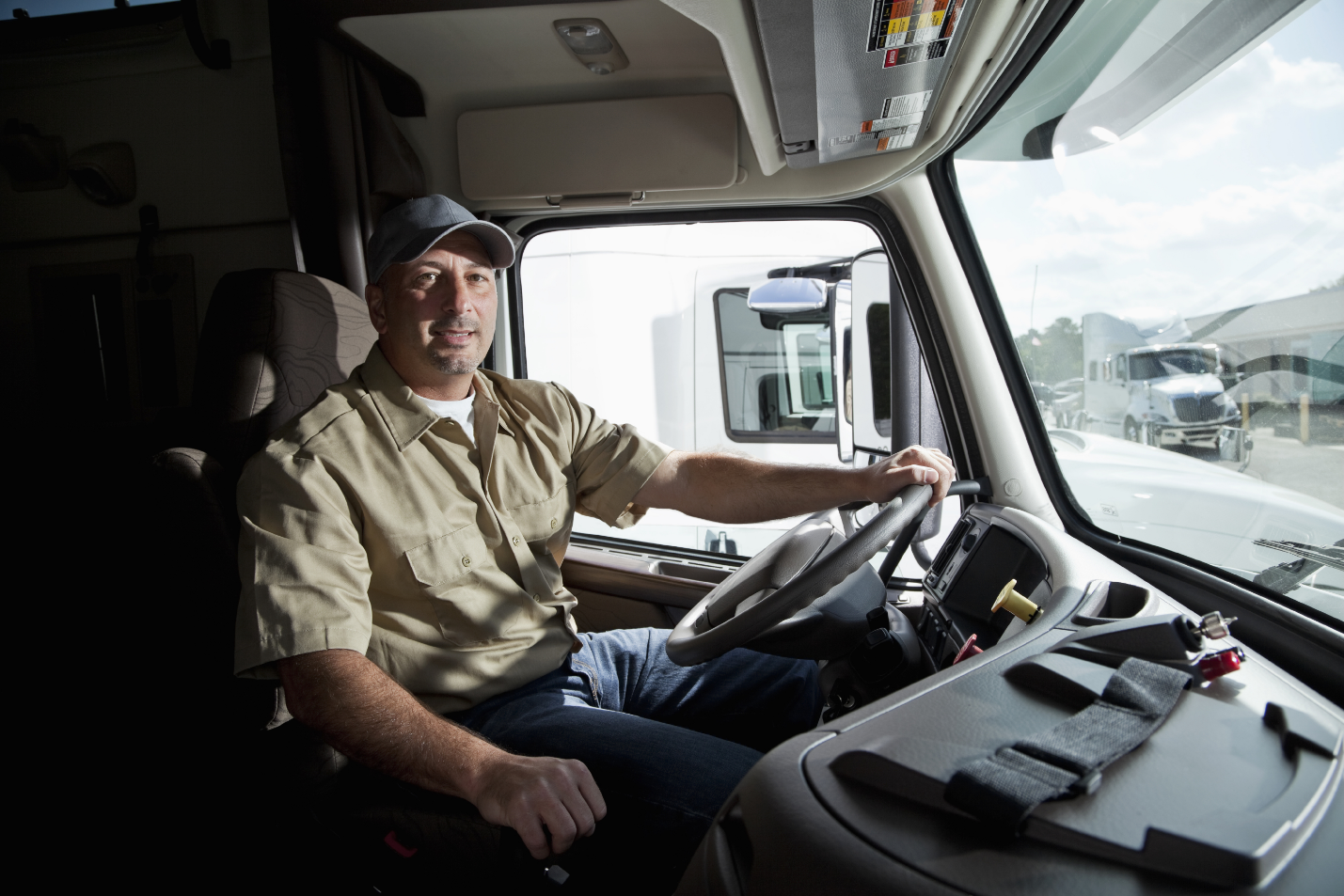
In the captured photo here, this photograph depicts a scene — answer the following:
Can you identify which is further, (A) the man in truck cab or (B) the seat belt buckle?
(A) the man in truck cab

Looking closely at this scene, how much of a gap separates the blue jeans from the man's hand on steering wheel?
441 millimetres

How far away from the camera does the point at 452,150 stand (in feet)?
7.57

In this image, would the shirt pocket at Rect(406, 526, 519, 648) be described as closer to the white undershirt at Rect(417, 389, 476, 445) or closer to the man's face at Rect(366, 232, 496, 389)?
the white undershirt at Rect(417, 389, 476, 445)

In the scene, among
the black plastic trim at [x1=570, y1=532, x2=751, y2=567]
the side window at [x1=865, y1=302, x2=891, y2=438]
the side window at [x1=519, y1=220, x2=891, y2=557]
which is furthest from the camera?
the side window at [x1=519, y1=220, x2=891, y2=557]

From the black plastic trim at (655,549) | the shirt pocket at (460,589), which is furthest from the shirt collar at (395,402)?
the black plastic trim at (655,549)

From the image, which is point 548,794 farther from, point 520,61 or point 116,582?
point 116,582

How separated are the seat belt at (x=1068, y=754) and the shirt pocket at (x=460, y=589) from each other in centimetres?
105

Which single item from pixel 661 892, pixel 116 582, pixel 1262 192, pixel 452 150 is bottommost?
pixel 661 892

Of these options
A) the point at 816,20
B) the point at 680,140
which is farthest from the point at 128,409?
the point at 816,20

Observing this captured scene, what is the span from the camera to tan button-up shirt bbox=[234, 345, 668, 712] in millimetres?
1245

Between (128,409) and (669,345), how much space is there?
2.36 meters

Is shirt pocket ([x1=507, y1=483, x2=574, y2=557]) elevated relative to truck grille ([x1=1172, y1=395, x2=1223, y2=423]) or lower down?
lower down

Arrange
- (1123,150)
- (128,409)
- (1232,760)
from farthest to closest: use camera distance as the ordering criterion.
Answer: (128,409), (1123,150), (1232,760)

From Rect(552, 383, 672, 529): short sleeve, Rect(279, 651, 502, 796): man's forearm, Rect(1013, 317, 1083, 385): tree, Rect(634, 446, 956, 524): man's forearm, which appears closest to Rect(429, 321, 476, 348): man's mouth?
Rect(552, 383, 672, 529): short sleeve
